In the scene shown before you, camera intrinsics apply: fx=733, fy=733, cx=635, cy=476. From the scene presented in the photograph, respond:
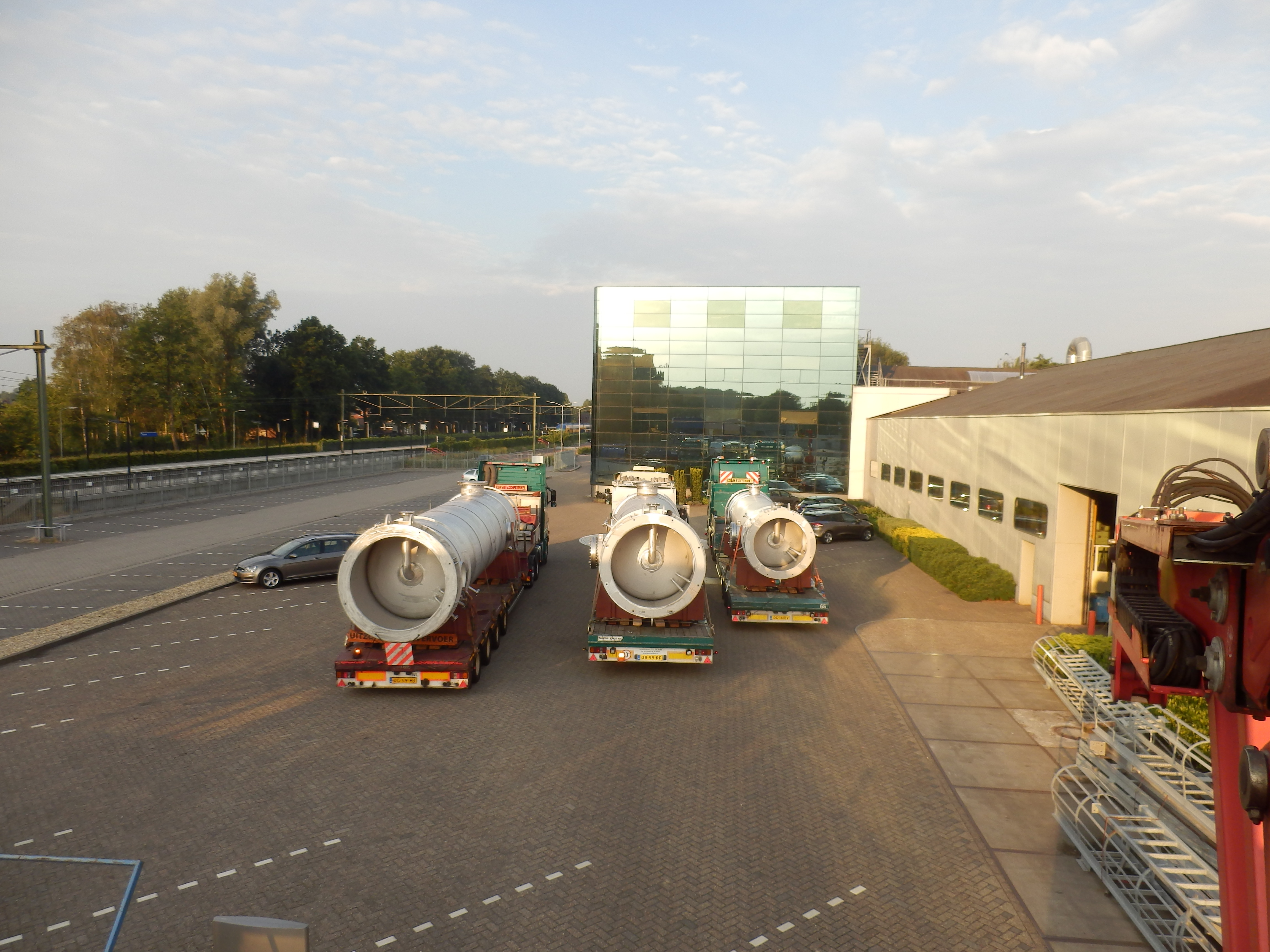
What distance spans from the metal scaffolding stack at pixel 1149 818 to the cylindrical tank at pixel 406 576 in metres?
8.83

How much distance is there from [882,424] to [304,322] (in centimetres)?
7791

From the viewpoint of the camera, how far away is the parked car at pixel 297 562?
20219mm

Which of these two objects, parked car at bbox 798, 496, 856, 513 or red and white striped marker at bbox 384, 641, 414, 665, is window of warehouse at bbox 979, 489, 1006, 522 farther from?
red and white striped marker at bbox 384, 641, 414, 665

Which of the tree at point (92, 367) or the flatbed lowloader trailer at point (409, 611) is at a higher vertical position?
the tree at point (92, 367)

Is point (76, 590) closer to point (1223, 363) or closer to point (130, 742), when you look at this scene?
point (130, 742)

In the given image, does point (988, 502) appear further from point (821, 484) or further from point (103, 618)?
point (103, 618)

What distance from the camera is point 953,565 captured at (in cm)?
2030

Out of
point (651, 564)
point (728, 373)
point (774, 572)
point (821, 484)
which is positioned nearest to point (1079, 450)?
point (774, 572)

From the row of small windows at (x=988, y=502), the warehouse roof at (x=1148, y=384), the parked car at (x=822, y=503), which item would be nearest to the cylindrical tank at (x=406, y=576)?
the warehouse roof at (x=1148, y=384)

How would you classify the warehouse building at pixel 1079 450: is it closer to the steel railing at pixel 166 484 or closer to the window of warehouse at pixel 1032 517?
the window of warehouse at pixel 1032 517

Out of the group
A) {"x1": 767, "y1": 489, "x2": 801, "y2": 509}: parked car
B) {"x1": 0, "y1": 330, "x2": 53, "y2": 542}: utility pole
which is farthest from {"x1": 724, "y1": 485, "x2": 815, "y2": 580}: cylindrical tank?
{"x1": 0, "y1": 330, "x2": 53, "y2": 542}: utility pole

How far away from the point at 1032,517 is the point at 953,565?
9.05ft

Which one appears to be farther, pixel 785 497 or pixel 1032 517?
pixel 785 497

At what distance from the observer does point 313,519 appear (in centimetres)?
3319
